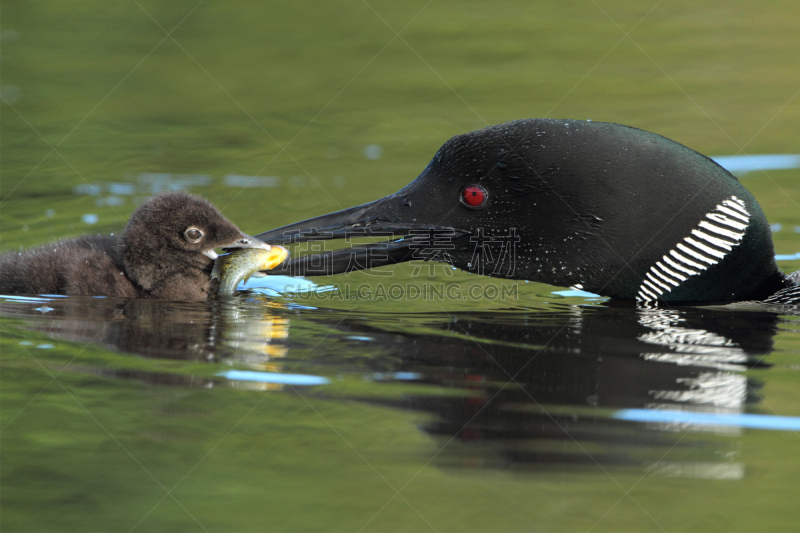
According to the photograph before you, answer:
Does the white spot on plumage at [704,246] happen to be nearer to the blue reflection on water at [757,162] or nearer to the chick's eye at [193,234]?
the chick's eye at [193,234]

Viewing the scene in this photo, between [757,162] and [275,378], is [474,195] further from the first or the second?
[757,162]

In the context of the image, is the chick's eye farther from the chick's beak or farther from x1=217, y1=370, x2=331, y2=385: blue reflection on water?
x1=217, y1=370, x2=331, y2=385: blue reflection on water

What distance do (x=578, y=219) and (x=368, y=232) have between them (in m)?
1.01

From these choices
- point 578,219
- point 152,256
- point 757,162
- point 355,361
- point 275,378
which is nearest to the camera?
point 275,378

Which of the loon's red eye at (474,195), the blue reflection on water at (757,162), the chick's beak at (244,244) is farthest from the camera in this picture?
the blue reflection on water at (757,162)

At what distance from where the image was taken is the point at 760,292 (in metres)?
4.70

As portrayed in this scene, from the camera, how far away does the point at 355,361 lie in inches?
141

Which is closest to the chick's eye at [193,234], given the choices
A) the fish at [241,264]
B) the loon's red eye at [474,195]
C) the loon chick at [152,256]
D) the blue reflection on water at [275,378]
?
the loon chick at [152,256]

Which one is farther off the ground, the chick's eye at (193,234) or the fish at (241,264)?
the chick's eye at (193,234)

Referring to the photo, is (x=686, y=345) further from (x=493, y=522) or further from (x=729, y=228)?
(x=493, y=522)

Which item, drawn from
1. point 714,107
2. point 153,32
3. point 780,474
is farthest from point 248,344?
point 153,32

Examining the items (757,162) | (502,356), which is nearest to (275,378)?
(502,356)

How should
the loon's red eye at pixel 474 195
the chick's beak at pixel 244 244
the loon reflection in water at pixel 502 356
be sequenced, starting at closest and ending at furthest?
the loon reflection in water at pixel 502 356 → the loon's red eye at pixel 474 195 → the chick's beak at pixel 244 244

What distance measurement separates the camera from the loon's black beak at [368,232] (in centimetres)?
454
